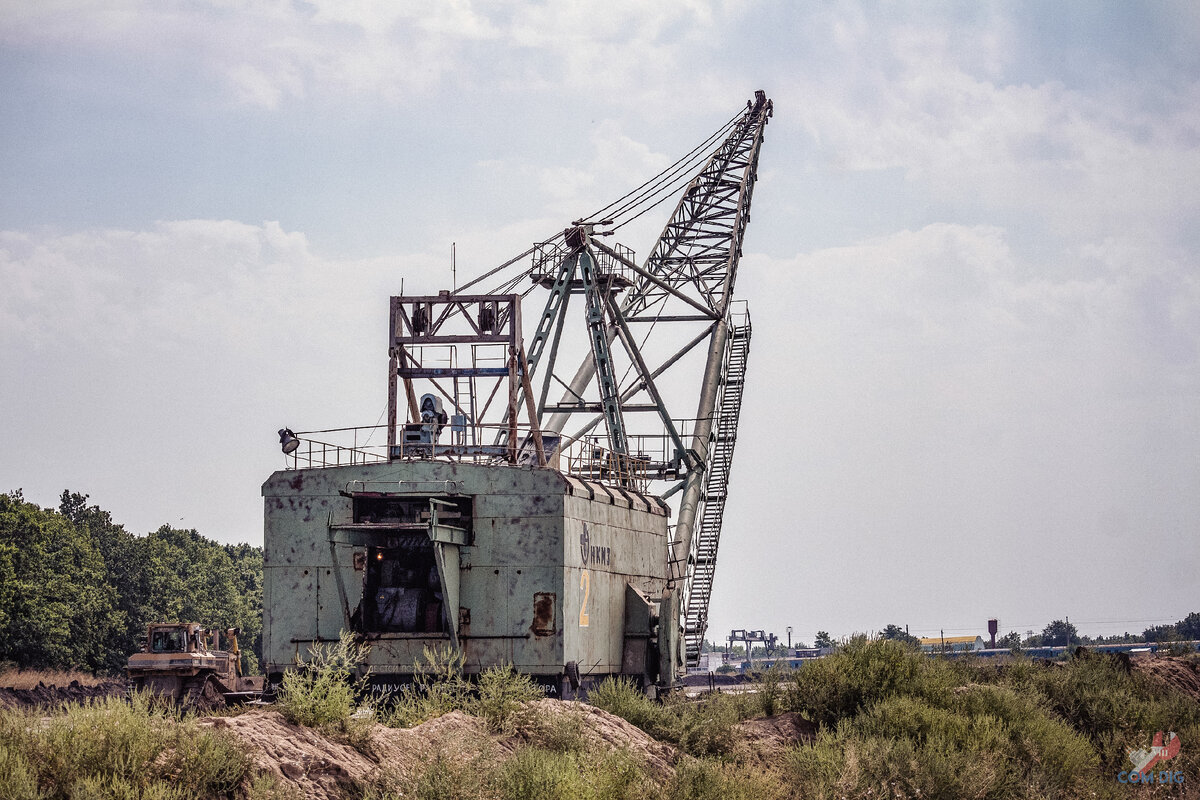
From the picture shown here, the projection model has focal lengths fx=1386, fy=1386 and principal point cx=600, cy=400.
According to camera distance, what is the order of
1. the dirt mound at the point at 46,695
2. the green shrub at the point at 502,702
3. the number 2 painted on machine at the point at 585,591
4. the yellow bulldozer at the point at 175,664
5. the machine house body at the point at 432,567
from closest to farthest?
the green shrub at the point at 502,702
the machine house body at the point at 432,567
the number 2 painted on machine at the point at 585,591
the yellow bulldozer at the point at 175,664
the dirt mound at the point at 46,695

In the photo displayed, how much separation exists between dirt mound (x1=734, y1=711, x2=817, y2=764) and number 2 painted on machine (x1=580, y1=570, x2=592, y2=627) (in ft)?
10.2

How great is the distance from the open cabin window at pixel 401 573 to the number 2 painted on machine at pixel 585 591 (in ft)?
7.22

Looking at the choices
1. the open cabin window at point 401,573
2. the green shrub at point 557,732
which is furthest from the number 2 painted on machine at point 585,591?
the green shrub at point 557,732

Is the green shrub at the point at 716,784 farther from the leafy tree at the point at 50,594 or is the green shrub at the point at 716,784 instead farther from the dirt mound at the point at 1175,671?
the leafy tree at the point at 50,594

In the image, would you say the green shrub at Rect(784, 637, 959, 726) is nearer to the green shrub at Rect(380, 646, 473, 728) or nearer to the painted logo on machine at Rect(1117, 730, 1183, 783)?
the painted logo on machine at Rect(1117, 730, 1183, 783)

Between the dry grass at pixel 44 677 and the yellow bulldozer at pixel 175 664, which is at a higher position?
the yellow bulldozer at pixel 175 664

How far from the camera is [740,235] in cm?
4925

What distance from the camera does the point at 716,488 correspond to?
1665 inches

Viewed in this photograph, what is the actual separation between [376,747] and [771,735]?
320 inches

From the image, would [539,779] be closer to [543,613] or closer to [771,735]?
[771,735]

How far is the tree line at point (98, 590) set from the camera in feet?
174

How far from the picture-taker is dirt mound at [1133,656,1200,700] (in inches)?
1278

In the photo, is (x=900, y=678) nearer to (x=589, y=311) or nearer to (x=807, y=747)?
(x=807, y=747)

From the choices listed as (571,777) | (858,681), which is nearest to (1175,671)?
(858,681)
